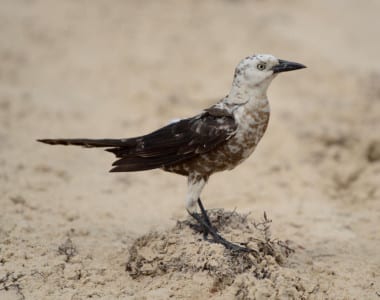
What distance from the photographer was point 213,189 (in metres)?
6.45

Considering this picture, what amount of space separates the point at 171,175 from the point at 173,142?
8.59 ft

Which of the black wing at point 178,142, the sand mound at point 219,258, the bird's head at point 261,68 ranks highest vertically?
the bird's head at point 261,68

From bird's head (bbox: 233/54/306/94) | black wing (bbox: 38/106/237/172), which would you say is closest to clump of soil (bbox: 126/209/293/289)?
black wing (bbox: 38/106/237/172)

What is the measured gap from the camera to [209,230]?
4.32 m

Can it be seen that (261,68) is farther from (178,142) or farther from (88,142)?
(88,142)

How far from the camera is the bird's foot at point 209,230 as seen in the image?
4.14 meters

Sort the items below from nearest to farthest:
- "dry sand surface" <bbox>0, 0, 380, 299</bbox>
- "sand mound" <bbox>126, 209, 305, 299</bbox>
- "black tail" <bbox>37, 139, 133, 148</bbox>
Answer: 1. "sand mound" <bbox>126, 209, 305, 299</bbox>
2. "dry sand surface" <bbox>0, 0, 380, 299</bbox>
3. "black tail" <bbox>37, 139, 133, 148</bbox>

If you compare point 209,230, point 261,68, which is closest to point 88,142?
point 209,230

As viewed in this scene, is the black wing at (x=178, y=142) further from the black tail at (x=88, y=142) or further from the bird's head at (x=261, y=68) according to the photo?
the bird's head at (x=261, y=68)

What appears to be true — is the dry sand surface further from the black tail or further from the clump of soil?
the black tail

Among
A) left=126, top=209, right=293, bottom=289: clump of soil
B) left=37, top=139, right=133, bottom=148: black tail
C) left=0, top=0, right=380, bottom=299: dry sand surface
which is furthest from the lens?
left=37, top=139, right=133, bottom=148: black tail

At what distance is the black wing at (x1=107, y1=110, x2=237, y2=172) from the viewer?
13.6 feet

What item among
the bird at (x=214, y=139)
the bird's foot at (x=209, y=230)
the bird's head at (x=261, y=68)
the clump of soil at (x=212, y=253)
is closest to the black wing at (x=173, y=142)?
the bird at (x=214, y=139)

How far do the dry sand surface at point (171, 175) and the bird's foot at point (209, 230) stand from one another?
86mm
